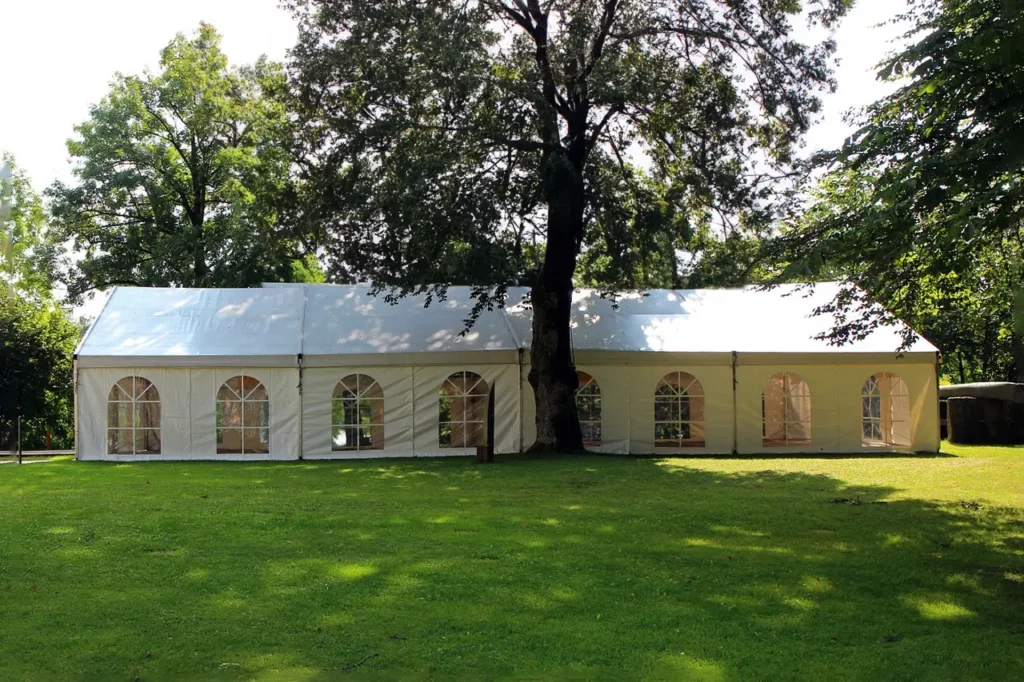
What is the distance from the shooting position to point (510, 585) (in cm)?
695

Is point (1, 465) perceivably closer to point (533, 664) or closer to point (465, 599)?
point (465, 599)

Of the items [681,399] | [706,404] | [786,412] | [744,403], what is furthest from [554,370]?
[786,412]

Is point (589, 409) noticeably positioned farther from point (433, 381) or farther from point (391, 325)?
point (391, 325)

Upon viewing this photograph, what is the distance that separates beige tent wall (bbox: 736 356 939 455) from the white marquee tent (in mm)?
28

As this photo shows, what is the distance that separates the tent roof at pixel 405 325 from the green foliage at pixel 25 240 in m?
17.0

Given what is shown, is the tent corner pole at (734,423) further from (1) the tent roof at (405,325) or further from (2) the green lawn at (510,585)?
(2) the green lawn at (510,585)

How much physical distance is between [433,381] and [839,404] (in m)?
8.02

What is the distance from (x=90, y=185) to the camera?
32.7 m

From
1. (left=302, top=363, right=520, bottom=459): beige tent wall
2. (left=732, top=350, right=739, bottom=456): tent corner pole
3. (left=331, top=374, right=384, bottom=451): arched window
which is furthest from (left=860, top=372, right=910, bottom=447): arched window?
(left=331, top=374, right=384, bottom=451): arched window

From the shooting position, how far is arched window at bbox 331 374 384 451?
1867 cm

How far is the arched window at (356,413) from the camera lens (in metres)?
18.7

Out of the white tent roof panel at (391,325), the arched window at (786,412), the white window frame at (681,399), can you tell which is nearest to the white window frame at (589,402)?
the white window frame at (681,399)

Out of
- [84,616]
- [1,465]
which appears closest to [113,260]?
[1,465]

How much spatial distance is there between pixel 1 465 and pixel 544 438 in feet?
32.7
